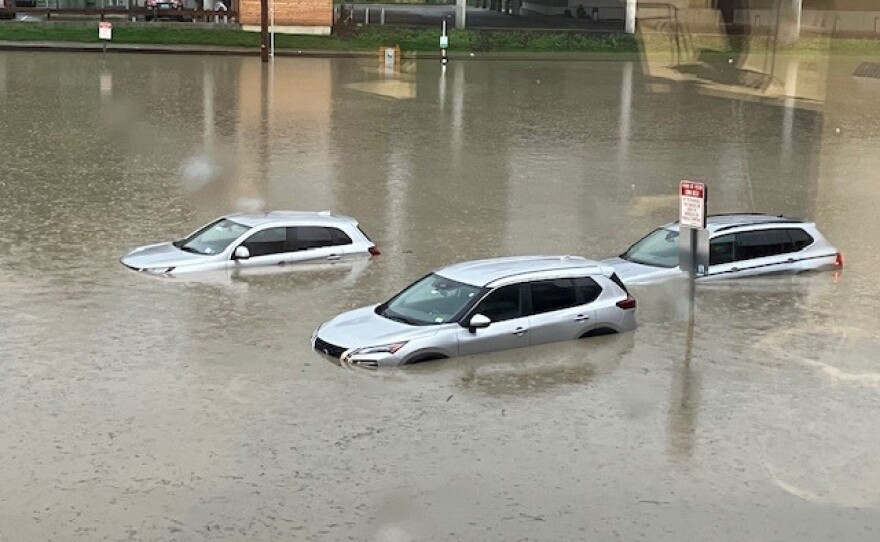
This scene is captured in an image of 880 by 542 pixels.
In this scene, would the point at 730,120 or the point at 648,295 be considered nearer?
the point at 648,295

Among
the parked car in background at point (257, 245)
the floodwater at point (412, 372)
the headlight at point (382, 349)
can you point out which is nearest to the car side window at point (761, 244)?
the floodwater at point (412, 372)

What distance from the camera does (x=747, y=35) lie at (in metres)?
67.1

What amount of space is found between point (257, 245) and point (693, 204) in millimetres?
7163

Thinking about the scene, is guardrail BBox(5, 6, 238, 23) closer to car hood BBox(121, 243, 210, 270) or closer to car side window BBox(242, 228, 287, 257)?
car hood BBox(121, 243, 210, 270)

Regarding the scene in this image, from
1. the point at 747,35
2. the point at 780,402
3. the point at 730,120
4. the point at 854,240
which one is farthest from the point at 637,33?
the point at 780,402

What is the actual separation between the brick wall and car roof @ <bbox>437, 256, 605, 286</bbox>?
4777 centimetres

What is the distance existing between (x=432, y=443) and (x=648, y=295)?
7324 mm

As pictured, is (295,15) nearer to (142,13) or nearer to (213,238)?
(142,13)

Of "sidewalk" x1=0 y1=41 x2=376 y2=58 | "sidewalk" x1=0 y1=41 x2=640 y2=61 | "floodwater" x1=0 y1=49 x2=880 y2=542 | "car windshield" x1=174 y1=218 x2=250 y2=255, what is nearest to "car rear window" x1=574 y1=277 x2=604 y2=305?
"floodwater" x1=0 y1=49 x2=880 y2=542

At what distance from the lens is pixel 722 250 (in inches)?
819

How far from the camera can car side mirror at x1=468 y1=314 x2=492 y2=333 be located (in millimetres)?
15836

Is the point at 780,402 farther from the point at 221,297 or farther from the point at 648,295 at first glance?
the point at 221,297

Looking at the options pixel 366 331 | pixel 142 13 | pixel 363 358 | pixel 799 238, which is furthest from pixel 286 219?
pixel 142 13

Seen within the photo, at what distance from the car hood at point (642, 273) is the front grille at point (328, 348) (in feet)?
18.7
